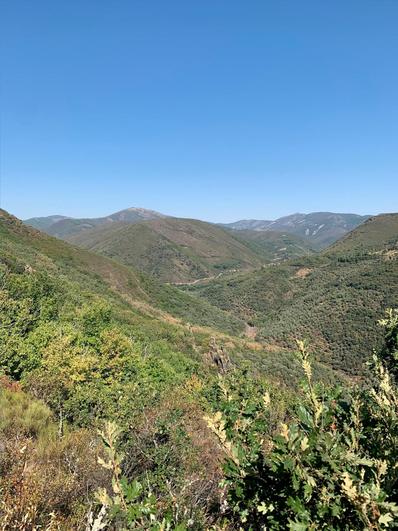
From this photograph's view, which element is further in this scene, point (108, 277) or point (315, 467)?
point (108, 277)

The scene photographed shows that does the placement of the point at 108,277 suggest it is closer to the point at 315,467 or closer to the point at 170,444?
the point at 170,444

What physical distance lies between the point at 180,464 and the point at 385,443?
29.8ft

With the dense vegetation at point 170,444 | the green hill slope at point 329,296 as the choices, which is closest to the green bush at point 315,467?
the dense vegetation at point 170,444

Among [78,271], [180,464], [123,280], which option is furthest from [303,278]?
[180,464]

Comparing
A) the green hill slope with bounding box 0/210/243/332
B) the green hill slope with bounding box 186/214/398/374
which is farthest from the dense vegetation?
the green hill slope with bounding box 186/214/398/374

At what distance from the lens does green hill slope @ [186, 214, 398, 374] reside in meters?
88.3

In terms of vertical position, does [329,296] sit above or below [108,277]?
below

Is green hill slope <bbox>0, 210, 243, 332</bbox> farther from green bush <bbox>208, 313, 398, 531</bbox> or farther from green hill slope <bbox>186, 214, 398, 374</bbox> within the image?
green bush <bbox>208, 313, 398, 531</bbox>

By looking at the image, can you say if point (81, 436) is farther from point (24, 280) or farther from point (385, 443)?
point (24, 280)

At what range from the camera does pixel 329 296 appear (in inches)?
4500

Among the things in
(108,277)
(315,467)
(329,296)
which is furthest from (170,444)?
(329,296)

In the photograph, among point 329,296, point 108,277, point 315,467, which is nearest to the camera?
point 315,467

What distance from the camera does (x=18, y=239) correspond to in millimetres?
96312

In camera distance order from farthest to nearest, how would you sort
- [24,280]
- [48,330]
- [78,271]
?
[78,271] → [24,280] → [48,330]
